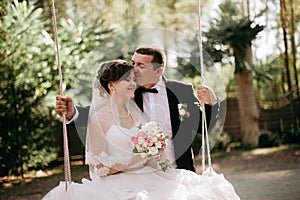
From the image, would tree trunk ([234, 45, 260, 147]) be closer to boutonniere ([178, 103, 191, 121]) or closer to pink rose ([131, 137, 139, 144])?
boutonniere ([178, 103, 191, 121])

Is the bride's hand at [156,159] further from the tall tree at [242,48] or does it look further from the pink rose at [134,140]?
the tall tree at [242,48]

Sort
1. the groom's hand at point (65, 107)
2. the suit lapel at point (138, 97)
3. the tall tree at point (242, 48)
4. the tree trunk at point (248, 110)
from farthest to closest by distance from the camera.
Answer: the tree trunk at point (248, 110)
the tall tree at point (242, 48)
the suit lapel at point (138, 97)
the groom's hand at point (65, 107)

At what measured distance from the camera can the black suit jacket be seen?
117 inches

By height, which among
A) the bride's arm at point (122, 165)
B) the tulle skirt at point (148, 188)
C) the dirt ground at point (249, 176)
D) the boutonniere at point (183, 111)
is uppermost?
the boutonniere at point (183, 111)

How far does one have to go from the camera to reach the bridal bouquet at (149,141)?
2541 millimetres

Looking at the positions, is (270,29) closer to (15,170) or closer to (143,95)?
(15,170)

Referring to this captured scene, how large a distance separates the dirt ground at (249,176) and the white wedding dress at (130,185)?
268 cm

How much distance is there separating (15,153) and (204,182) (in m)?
5.72

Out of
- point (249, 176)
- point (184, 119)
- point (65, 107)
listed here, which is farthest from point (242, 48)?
point (65, 107)

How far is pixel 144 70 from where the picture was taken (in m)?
2.85

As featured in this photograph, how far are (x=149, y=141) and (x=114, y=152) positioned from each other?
0.64 feet

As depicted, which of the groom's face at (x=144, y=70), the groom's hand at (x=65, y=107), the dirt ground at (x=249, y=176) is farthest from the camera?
the dirt ground at (x=249, y=176)

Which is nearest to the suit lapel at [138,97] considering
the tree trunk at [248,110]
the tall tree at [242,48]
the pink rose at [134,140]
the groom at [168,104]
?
the groom at [168,104]

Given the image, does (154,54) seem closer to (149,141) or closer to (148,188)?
(149,141)
